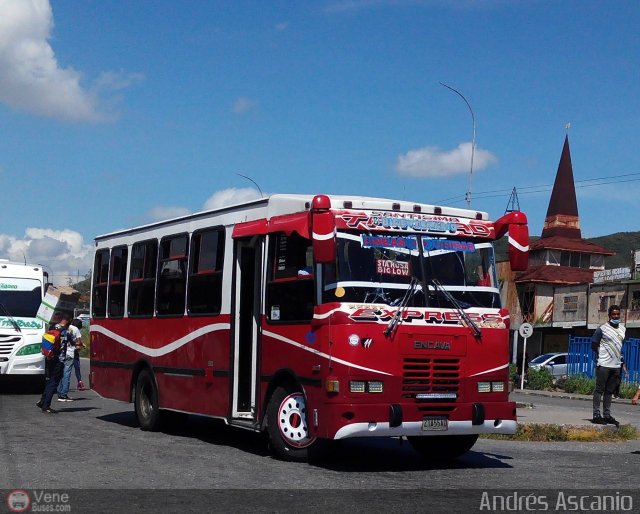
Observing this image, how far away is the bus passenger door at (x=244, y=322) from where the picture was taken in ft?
42.9

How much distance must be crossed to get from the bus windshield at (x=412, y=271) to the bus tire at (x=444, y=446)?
168 cm

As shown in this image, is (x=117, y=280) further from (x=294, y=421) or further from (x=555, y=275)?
(x=555, y=275)

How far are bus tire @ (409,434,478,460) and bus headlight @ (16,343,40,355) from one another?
12.7 m

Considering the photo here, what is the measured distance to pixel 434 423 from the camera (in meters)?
11.5

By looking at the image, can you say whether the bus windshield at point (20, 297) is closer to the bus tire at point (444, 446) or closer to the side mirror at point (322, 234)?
the bus tire at point (444, 446)

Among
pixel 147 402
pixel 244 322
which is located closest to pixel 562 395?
pixel 147 402

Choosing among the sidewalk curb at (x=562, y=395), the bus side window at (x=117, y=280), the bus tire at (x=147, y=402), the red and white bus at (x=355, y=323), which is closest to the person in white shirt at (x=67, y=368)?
the bus side window at (x=117, y=280)

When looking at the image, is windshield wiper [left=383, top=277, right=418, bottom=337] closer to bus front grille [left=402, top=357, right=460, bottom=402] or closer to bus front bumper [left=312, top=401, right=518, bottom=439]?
bus front grille [left=402, top=357, right=460, bottom=402]

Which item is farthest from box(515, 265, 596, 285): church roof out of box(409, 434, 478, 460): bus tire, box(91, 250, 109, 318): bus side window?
box(409, 434, 478, 460): bus tire

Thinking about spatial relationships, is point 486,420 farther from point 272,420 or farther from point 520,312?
point 520,312

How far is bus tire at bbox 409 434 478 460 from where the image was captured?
12.5m

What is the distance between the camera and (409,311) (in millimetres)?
11492

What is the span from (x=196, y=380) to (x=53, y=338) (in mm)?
5925

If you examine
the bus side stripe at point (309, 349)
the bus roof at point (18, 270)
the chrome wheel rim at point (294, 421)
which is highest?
the bus roof at point (18, 270)
